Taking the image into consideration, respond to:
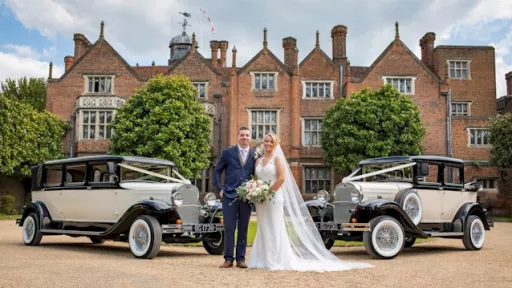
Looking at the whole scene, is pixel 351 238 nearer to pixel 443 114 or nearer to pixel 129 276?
pixel 129 276

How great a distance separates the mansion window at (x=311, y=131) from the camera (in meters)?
31.2

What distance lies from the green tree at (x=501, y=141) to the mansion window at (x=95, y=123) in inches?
830

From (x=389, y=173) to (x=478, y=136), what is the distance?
2220cm

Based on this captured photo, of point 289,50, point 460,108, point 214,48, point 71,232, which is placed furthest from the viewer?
point 214,48

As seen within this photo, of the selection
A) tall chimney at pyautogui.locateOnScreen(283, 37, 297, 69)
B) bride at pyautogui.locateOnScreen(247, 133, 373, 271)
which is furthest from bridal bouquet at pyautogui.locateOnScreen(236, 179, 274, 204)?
tall chimney at pyautogui.locateOnScreen(283, 37, 297, 69)

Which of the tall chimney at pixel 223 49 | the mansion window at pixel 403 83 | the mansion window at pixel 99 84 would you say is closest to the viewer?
the mansion window at pixel 403 83

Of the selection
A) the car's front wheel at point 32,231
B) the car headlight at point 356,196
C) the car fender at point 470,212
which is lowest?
the car's front wheel at point 32,231

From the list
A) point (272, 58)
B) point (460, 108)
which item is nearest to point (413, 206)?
point (272, 58)

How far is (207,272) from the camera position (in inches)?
284

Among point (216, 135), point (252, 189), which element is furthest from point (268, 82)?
point (252, 189)

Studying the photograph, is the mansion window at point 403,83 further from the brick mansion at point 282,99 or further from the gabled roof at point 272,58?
the gabled roof at point 272,58

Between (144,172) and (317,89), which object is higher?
(317,89)

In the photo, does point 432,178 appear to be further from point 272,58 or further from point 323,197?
point 272,58

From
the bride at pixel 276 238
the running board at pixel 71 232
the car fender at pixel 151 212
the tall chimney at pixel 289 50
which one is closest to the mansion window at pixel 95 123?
Answer: the tall chimney at pixel 289 50
